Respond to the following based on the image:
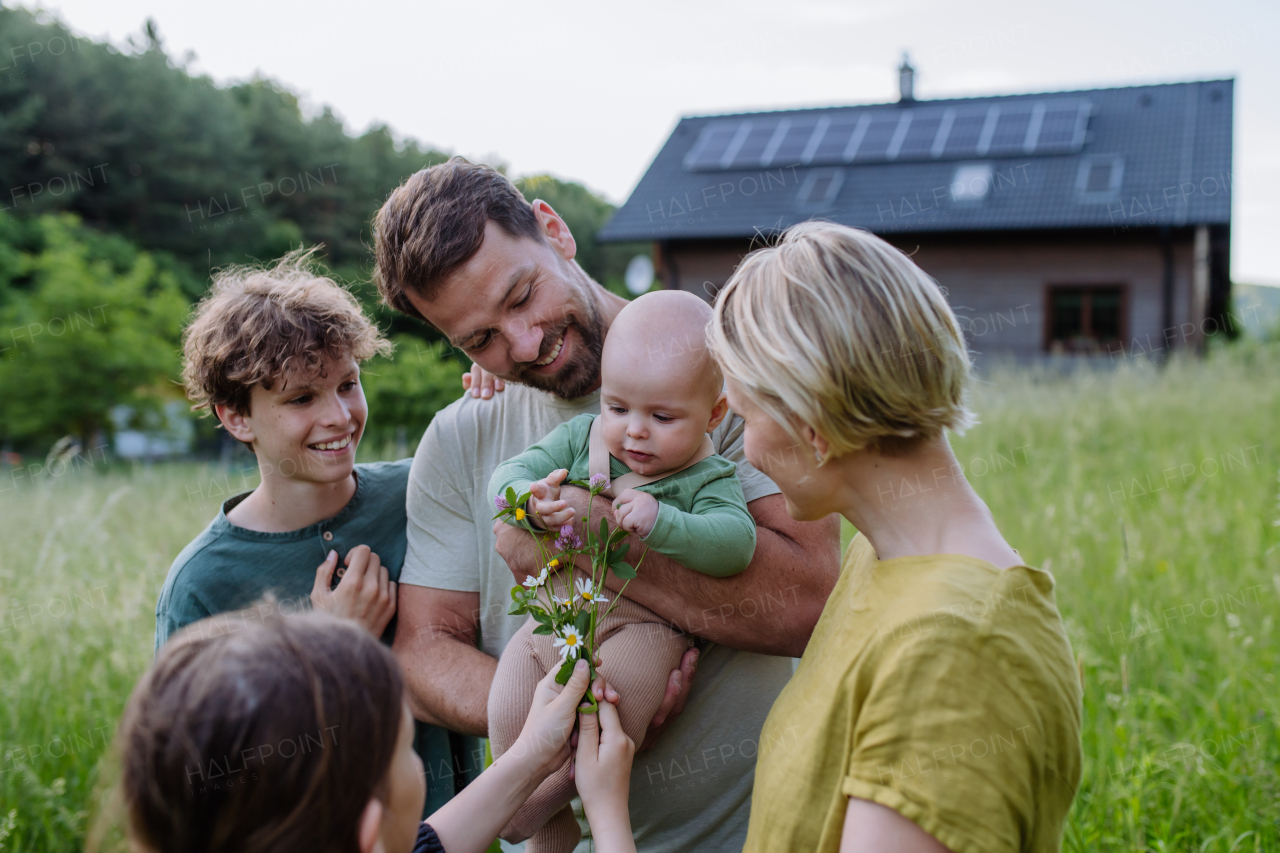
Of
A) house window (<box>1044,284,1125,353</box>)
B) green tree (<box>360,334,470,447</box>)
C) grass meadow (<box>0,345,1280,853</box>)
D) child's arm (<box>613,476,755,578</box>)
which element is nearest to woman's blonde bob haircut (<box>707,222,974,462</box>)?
child's arm (<box>613,476,755,578</box>)

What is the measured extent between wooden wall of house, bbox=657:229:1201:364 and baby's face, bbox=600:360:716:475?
16424 millimetres

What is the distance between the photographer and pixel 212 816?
1.15 meters

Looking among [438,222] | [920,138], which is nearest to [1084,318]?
[920,138]

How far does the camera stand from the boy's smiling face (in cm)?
252

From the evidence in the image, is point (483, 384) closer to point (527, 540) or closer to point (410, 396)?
point (527, 540)

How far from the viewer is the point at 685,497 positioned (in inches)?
80.3

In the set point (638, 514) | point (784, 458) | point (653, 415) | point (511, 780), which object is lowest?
point (511, 780)

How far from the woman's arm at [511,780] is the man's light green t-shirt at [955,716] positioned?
21.0 inches

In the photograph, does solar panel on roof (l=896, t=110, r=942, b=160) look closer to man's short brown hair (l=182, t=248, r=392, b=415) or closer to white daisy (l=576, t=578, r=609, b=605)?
man's short brown hair (l=182, t=248, r=392, b=415)

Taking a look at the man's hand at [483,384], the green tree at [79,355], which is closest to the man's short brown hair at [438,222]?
the man's hand at [483,384]

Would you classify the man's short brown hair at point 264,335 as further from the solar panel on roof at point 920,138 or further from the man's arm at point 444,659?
the solar panel on roof at point 920,138

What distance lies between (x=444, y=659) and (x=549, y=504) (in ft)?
2.17

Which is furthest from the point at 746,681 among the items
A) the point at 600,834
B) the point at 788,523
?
the point at 600,834

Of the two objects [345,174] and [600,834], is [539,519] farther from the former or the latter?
[345,174]
